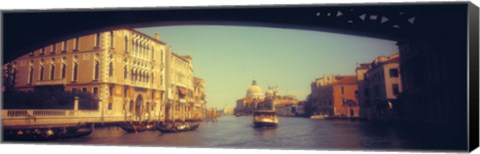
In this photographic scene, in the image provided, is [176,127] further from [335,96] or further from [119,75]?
[335,96]

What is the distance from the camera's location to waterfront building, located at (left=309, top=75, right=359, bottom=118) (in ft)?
29.1

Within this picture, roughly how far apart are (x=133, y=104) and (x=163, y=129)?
0.86 meters

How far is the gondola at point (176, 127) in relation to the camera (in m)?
9.54

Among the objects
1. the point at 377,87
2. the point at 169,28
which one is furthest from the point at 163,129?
the point at 377,87

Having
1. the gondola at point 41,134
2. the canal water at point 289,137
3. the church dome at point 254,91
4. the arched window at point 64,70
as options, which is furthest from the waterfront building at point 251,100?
the arched window at point 64,70

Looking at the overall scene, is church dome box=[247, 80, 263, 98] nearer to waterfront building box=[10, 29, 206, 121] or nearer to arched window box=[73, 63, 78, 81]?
waterfront building box=[10, 29, 206, 121]

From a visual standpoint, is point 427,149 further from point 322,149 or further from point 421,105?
point 322,149

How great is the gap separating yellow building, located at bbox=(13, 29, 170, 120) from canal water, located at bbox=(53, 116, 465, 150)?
0.62 m

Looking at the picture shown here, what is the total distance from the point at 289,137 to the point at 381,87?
2032mm

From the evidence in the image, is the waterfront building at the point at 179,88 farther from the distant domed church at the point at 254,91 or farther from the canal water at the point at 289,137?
the distant domed church at the point at 254,91

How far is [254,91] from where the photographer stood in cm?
932

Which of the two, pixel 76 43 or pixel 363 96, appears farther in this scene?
pixel 76 43

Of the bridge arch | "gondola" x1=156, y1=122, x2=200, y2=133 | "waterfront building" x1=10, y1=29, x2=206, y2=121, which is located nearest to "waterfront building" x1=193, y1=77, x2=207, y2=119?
"waterfront building" x1=10, y1=29, x2=206, y2=121

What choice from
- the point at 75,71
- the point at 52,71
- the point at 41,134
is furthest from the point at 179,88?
the point at 41,134
